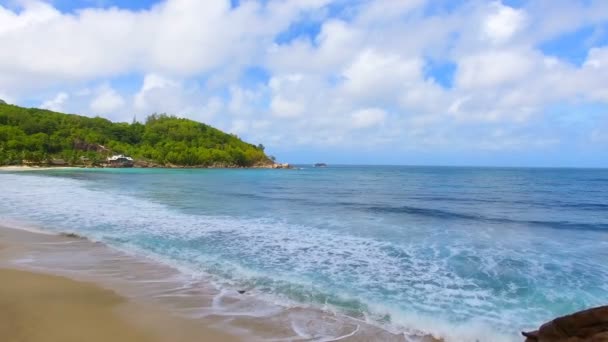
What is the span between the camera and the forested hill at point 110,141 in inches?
3965

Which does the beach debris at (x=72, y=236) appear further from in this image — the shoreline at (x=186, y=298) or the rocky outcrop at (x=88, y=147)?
the rocky outcrop at (x=88, y=147)

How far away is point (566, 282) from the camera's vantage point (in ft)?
26.3

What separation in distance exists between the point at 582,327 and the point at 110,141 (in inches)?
5717

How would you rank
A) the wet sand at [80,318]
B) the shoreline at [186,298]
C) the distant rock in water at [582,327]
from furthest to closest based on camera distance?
the shoreline at [186,298], the wet sand at [80,318], the distant rock in water at [582,327]

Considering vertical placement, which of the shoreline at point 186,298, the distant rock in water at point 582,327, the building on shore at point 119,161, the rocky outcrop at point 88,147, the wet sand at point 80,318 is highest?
the rocky outcrop at point 88,147

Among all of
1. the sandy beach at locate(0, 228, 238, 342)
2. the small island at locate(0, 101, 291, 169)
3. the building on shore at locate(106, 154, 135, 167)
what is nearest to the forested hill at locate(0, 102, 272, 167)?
the small island at locate(0, 101, 291, 169)

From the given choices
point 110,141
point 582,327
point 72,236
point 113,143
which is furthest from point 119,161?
point 582,327

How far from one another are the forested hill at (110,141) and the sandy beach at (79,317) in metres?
109

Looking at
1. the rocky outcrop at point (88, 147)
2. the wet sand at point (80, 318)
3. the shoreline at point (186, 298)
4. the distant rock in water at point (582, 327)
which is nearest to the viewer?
the distant rock in water at point (582, 327)

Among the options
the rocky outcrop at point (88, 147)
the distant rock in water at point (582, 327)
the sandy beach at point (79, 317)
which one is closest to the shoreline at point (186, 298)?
the sandy beach at point (79, 317)

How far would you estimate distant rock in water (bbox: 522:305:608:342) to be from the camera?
313 cm

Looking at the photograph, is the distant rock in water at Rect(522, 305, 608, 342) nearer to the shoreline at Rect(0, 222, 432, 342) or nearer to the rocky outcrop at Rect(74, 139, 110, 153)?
the shoreline at Rect(0, 222, 432, 342)

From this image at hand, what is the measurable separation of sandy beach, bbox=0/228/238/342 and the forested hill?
357ft

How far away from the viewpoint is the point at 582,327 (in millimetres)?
3252
